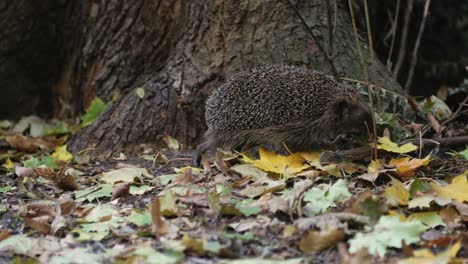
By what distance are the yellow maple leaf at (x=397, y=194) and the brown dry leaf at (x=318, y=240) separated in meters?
0.73

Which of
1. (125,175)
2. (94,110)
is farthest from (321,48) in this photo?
(94,110)

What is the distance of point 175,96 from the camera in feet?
20.9

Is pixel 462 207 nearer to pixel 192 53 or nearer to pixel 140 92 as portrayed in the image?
pixel 192 53

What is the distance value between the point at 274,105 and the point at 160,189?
1.32m

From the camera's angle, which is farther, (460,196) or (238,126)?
(238,126)

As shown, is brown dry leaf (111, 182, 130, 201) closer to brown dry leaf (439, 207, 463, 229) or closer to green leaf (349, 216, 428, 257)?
green leaf (349, 216, 428, 257)

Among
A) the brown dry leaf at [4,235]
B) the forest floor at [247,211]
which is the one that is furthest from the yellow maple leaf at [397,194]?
the brown dry leaf at [4,235]

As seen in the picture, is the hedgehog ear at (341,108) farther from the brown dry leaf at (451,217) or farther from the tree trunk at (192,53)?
the brown dry leaf at (451,217)

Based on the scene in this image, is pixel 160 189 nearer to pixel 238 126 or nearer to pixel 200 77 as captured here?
pixel 238 126

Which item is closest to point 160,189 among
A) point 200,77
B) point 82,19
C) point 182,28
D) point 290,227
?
point 290,227

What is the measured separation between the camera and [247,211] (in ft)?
12.4

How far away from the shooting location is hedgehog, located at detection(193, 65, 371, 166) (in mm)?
5426

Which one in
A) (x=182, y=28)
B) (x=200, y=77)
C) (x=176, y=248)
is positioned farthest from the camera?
(x=182, y=28)

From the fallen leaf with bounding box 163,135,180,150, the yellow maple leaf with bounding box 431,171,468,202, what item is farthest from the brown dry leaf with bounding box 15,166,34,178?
the yellow maple leaf with bounding box 431,171,468,202
